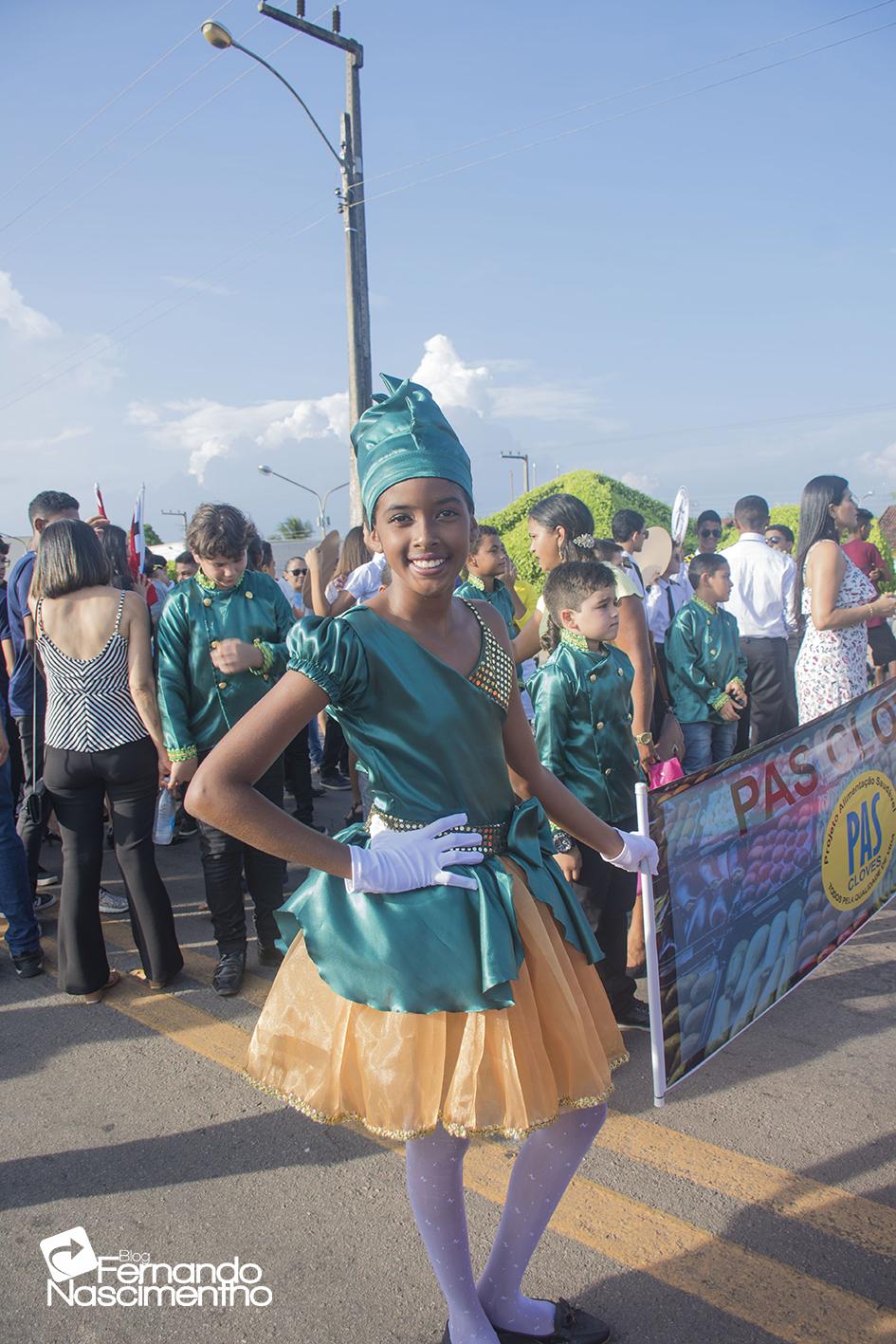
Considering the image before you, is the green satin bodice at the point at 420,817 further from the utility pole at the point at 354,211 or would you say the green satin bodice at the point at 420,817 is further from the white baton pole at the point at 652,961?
the utility pole at the point at 354,211

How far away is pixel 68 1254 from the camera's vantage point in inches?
101

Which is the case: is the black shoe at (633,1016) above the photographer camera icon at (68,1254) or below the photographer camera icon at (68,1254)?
above

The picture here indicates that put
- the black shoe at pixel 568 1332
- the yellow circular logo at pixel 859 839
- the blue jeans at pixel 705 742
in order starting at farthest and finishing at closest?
the blue jeans at pixel 705 742
the yellow circular logo at pixel 859 839
the black shoe at pixel 568 1332

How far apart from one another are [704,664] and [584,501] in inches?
405

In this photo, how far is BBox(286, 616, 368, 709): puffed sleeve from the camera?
1.81 metres

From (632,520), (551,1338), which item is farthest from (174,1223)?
(632,520)

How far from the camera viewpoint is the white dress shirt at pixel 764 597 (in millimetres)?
6547

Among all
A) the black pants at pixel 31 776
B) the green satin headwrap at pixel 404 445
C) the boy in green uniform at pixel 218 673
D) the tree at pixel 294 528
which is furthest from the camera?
the tree at pixel 294 528

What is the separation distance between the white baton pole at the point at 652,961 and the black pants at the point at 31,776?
372cm

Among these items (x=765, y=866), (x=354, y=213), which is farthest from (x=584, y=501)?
(x=765, y=866)

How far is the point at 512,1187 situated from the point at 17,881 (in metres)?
3.31

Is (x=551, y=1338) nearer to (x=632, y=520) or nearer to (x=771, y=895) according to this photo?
(x=771, y=895)

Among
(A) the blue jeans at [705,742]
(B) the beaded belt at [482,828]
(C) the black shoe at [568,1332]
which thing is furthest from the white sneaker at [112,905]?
(B) the beaded belt at [482,828]

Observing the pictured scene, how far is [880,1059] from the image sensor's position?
337 centimetres
